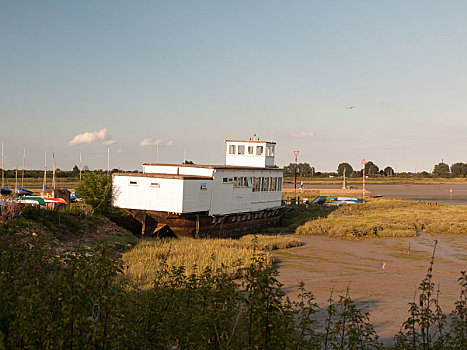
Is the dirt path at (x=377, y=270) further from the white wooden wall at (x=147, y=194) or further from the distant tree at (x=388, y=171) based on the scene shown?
the distant tree at (x=388, y=171)

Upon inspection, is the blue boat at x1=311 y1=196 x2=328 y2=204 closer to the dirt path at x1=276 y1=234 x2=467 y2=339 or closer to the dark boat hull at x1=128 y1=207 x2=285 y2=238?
the dirt path at x1=276 y1=234 x2=467 y2=339

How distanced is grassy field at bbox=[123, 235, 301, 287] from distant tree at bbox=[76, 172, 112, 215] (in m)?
3.62

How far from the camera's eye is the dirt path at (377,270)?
1496 centimetres

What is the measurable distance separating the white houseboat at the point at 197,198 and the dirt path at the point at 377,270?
4230mm

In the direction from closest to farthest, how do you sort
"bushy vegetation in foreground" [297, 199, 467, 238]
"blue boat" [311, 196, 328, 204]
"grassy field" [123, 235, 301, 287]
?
1. "grassy field" [123, 235, 301, 287]
2. "bushy vegetation in foreground" [297, 199, 467, 238]
3. "blue boat" [311, 196, 328, 204]

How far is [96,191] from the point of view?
2528 cm

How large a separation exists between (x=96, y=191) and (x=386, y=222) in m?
22.1

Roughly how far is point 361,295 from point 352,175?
177m

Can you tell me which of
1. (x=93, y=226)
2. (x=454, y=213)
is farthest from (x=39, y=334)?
(x=454, y=213)

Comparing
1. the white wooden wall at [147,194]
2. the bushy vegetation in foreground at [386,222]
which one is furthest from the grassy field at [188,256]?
the bushy vegetation in foreground at [386,222]

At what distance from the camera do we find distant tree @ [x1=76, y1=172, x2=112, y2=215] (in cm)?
2495

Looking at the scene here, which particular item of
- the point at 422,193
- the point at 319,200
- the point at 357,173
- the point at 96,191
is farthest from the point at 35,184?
the point at 357,173

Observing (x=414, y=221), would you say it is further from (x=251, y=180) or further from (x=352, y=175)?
(x=352, y=175)

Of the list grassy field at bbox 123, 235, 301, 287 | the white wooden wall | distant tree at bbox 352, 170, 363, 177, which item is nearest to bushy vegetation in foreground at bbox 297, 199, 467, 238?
grassy field at bbox 123, 235, 301, 287
